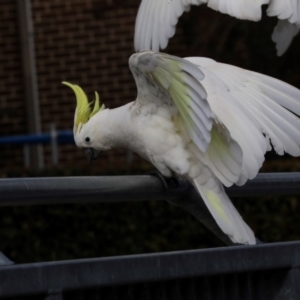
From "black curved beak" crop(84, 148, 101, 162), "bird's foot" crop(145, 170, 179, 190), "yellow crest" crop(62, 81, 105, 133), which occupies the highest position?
"yellow crest" crop(62, 81, 105, 133)

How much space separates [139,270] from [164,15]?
7.23 feet

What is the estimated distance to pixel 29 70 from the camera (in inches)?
341

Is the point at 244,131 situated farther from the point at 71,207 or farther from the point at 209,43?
the point at 209,43

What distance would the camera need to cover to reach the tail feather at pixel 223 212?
2.71m

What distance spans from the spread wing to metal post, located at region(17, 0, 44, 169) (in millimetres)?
5745

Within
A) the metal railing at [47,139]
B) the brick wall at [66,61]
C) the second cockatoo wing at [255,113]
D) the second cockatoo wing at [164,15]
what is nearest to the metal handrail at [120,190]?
the second cockatoo wing at [255,113]

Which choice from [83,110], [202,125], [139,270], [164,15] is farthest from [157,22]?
[139,270]

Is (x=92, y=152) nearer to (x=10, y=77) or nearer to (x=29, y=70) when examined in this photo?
(x=29, y=70)

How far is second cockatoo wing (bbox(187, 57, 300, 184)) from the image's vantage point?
284cm

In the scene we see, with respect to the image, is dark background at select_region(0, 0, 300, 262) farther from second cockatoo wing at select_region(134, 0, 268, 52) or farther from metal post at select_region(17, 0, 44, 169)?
second cockatoo wing at select_region(134, 0, 268, 52)

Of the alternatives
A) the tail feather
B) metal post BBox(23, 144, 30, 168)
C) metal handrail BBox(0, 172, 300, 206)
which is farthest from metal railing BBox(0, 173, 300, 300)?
metal post BBox(23, 144, 30, 168)

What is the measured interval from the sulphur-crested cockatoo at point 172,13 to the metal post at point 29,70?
4773 millimetres

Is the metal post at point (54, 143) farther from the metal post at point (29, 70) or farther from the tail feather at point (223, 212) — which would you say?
the tail feather at point (223, 212)

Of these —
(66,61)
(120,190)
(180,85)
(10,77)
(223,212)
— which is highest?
(180,85)
